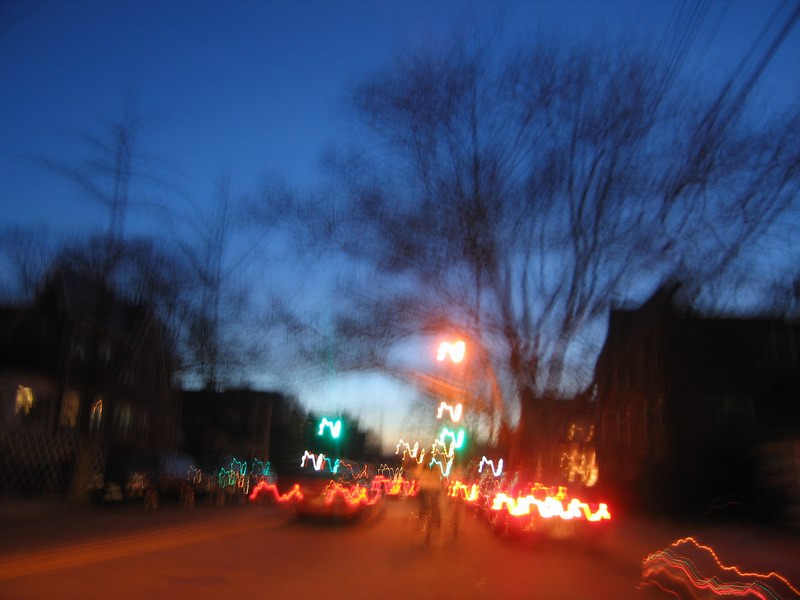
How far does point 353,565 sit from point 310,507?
825 cm

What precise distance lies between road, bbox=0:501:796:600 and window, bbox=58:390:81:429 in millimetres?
16225

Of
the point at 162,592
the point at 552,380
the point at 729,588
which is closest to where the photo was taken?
the point at 729,588

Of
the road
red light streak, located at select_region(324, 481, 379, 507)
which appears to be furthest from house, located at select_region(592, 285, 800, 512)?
the road

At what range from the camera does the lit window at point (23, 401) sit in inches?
1252

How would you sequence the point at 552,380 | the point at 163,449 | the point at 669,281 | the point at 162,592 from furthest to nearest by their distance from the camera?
the point at 163,449
the point at 552,380
the point at 669,281
the point at 162,592

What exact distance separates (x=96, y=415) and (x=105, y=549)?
85.3 feet

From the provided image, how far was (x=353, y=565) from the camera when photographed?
12.2 metres

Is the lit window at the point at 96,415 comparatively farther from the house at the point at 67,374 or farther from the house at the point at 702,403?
the house at the point at 702,403

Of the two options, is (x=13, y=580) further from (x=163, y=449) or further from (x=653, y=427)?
(x=163, y=449)

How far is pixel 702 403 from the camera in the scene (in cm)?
3228

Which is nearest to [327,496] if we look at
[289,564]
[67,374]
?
[289,564]

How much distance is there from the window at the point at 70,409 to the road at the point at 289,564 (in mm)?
16225

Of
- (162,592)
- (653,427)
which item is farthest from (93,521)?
(653,427)

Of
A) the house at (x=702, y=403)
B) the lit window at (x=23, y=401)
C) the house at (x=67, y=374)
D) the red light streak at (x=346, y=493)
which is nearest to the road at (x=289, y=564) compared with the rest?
the red light streak at (x=346, y=493)
